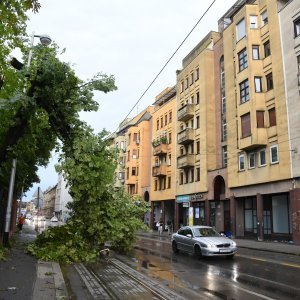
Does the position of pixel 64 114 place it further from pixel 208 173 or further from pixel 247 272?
pixel 208 173

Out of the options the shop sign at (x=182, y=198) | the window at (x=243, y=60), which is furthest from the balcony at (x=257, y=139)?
the shop sign at (x=182, y=198)

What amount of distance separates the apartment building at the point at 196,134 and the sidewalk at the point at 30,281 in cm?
3128

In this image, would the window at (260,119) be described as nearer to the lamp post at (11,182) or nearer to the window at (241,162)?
the window at (241,162)

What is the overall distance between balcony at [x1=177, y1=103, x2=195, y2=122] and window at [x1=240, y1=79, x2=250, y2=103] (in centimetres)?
1110

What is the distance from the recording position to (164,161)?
181 ft

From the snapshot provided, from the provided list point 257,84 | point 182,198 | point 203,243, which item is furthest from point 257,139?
point 182,198

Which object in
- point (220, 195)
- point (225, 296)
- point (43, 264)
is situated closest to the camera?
point (225, 296)

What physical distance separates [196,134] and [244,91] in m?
11.1

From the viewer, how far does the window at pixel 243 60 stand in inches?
1392

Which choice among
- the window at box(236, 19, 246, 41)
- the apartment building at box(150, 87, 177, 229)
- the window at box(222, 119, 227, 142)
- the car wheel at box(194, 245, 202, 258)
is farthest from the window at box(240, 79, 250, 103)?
the car wheel at box(194, 245, 202, 258)

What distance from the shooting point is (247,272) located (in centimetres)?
1329

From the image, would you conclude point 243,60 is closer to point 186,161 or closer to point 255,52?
point 255,52

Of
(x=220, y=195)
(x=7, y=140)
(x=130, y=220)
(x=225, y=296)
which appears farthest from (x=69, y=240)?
(x=220, y=195)

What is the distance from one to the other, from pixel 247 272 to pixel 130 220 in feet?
21.9
